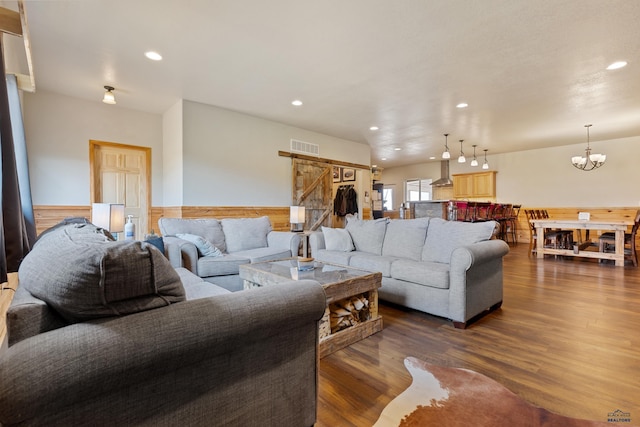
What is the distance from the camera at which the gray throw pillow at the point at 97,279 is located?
0.80 meters

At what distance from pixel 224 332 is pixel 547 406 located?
1.71 meters

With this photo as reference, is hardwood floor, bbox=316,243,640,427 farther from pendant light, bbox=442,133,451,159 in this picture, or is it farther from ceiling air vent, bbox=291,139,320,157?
ceiling air vent, bbox=291,139,320,157

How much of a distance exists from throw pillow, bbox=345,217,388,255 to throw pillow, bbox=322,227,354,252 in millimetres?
92

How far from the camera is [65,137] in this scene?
456cm

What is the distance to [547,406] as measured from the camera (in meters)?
1.55

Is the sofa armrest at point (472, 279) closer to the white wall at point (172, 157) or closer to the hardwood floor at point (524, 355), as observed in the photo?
the hardwood floor at point (524, 355)

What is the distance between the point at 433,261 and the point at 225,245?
2.55m

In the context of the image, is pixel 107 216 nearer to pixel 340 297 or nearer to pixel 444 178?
pixel 340 297

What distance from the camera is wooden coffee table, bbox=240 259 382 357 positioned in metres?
2.16

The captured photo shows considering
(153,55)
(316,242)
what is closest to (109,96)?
(153,55)

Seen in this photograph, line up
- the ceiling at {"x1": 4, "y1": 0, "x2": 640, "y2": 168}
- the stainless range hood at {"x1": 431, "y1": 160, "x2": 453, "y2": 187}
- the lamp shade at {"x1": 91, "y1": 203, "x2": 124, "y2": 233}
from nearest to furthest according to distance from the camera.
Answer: the ceiling at {"x1": 4, "y1": 0, "x2": 640, "y2": 168}, the lamp shade at {"x1": 91, "y1": 203, "x2": 124, "y2": 233}, the stainless range hood at {"x1": 431, "y1": 160, "x2": 453, "y2": 187}

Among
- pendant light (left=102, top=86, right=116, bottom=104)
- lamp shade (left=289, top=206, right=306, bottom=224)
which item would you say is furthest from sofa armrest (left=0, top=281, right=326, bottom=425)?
pendant light (left=102, top=86, right=116, bottom=104)

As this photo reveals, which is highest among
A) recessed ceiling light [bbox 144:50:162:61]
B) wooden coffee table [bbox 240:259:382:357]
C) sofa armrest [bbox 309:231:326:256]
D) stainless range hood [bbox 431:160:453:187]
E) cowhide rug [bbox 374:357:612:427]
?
recessed ceiling light [bbox 144:50:162:61]

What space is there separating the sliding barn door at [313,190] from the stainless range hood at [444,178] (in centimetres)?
483
